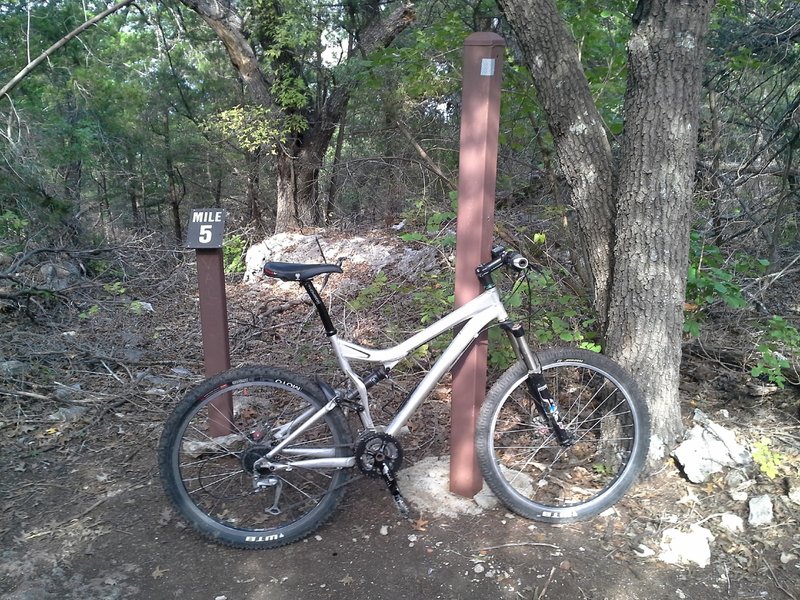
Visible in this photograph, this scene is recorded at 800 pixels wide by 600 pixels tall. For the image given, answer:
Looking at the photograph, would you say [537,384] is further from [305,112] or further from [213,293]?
[305,112]

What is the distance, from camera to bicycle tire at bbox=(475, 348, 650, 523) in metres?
2.75

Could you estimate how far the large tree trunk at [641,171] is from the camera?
280 centimetres

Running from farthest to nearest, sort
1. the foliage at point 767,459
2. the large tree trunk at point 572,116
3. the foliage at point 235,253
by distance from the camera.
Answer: the foliage at point 235,253 → the large tree trunk at point 572,116 → the foliage at point 767,459

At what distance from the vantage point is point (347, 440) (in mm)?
2654

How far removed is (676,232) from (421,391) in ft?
4.90

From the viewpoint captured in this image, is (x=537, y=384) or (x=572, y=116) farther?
(x=572, y=116)

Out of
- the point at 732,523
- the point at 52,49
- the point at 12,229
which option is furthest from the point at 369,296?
the point at 52,49

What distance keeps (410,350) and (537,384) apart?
24.7 inches

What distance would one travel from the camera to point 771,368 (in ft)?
11.4

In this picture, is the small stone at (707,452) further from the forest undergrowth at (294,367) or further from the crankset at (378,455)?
the crankset at (378,455)

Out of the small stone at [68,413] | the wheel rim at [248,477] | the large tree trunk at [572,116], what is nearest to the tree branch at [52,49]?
the small stone at [68,413]

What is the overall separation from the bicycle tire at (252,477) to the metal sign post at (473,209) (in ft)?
1.98

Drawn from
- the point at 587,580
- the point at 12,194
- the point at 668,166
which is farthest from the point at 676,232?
the point at 12,194

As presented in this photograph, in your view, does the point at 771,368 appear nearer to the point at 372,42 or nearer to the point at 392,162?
the point at 392,162
